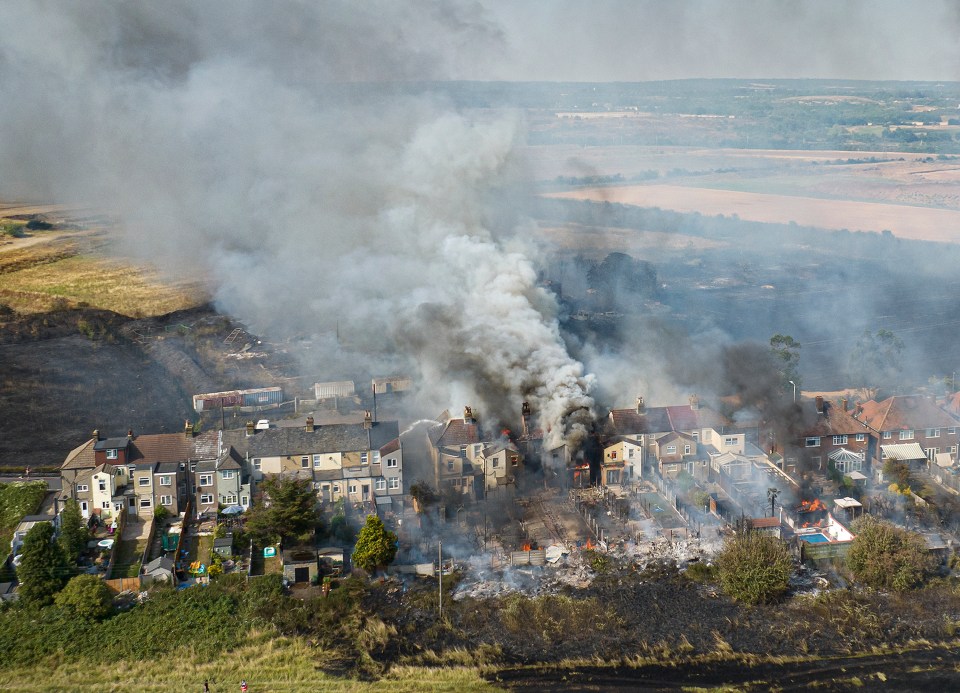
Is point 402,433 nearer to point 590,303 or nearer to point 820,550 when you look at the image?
point 820,550

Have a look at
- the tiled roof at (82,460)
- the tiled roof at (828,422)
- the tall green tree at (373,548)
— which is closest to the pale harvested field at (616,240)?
the tiled roof at (828,422)

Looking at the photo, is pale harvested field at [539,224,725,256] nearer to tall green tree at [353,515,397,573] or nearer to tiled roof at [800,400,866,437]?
tiled roof at [800,400,866,437]

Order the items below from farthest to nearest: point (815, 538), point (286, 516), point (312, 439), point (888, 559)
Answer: point (312, 439) → point (815, 538) → point (286, 516) → point (888, 559)

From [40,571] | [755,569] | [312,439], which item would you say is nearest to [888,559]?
[755,569]

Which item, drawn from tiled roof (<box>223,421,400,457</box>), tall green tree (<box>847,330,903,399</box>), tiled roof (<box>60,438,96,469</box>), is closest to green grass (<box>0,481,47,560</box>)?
tiled roof (<box>60,438,96,469</box>)

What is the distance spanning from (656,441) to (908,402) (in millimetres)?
9478

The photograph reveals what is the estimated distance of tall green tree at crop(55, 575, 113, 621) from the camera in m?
23.7

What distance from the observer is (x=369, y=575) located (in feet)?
Result: 84.5

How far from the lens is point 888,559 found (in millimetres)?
25031

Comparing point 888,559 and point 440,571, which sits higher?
point 440,571

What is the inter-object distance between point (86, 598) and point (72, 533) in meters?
2.84

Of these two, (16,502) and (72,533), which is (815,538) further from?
(16,502)

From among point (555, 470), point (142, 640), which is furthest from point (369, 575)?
point (555, 470)

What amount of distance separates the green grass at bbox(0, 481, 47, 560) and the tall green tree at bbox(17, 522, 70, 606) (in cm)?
343
